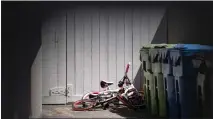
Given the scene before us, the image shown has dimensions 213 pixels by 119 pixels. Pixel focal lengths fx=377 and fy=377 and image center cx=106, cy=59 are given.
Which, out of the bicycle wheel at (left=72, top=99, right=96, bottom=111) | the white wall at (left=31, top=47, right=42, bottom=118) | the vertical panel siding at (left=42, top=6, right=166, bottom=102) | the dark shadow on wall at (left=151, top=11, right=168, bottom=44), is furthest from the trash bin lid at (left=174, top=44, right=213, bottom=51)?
the white wall at (left=31, top=47, right=42, bottom=118)

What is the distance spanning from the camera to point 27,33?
3.00 m

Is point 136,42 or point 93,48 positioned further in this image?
point 136,42

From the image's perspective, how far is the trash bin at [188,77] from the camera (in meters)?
3.26

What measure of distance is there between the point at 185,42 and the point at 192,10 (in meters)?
0.60

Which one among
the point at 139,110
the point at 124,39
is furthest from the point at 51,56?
the point at 139,110

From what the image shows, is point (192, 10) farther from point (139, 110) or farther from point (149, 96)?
point (149, 96)

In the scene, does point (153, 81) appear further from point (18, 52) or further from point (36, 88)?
point (18, 52)

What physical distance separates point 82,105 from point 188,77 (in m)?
0.97

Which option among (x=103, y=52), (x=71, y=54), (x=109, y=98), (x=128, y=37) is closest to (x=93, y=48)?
(x=103, y=52)

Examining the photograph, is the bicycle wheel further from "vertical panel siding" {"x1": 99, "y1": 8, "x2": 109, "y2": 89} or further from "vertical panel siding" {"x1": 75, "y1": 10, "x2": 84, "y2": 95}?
"vertical panel siding" {"x1": 99, "y1": 8, "x2": 109, "y2": 89}

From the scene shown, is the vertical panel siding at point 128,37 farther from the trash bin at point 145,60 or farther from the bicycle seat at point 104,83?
the trash bin at point 145,60

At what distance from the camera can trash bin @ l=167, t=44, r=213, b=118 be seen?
128 inches

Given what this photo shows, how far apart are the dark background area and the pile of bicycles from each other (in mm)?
454

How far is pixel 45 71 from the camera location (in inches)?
124
